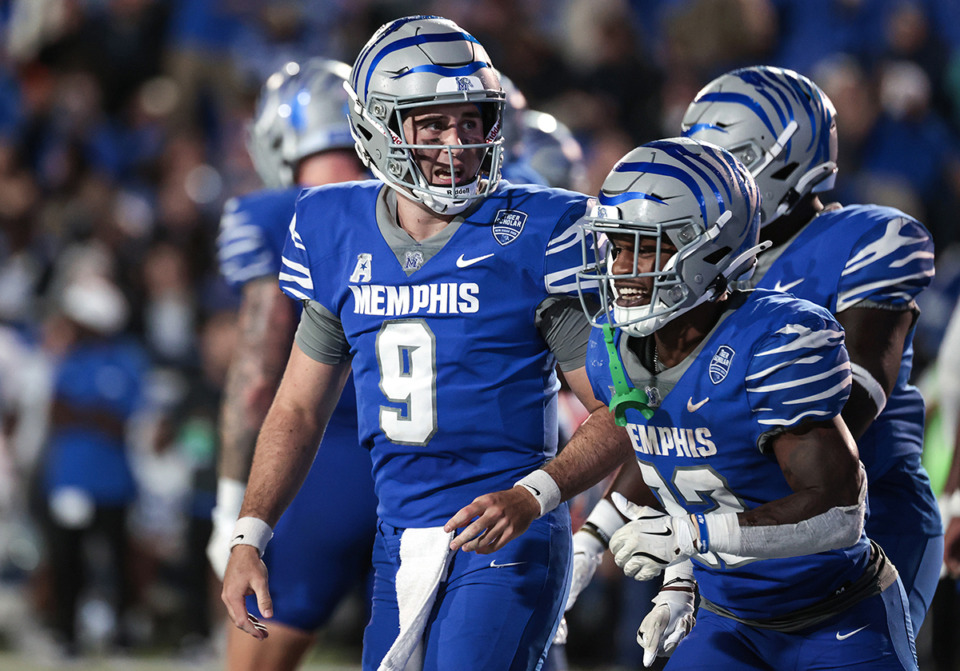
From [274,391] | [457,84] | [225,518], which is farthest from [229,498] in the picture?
[457,84]

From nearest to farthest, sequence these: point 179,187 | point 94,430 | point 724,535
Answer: point 724,535
point 94,430
point 179,187

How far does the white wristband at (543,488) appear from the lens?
2.72 m

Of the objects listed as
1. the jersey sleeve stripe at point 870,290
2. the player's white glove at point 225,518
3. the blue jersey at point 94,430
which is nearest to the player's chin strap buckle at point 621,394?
the jersey sleeve stripe at point 870,290

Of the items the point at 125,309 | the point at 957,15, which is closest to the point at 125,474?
the point at 125,309

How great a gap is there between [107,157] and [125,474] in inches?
133

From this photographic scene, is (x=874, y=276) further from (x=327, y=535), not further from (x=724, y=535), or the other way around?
(x=327, y=535)

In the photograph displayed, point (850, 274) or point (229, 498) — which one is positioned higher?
point (850, 274)

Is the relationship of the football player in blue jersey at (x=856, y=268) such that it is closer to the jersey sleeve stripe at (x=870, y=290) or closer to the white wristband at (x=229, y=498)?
the jersey sleeve stripe at (x=870, y=290)

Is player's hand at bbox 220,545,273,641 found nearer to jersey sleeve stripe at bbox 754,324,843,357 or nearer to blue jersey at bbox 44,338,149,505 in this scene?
jersey sleeve stripe at bbox 754,324,843,357

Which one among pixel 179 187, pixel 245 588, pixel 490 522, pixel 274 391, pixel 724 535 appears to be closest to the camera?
pixel 724 535

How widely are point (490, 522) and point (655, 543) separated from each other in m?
0.33

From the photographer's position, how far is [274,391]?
399 cm

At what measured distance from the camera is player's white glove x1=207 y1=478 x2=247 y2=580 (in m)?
3.86

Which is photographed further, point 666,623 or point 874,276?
point 874,276
